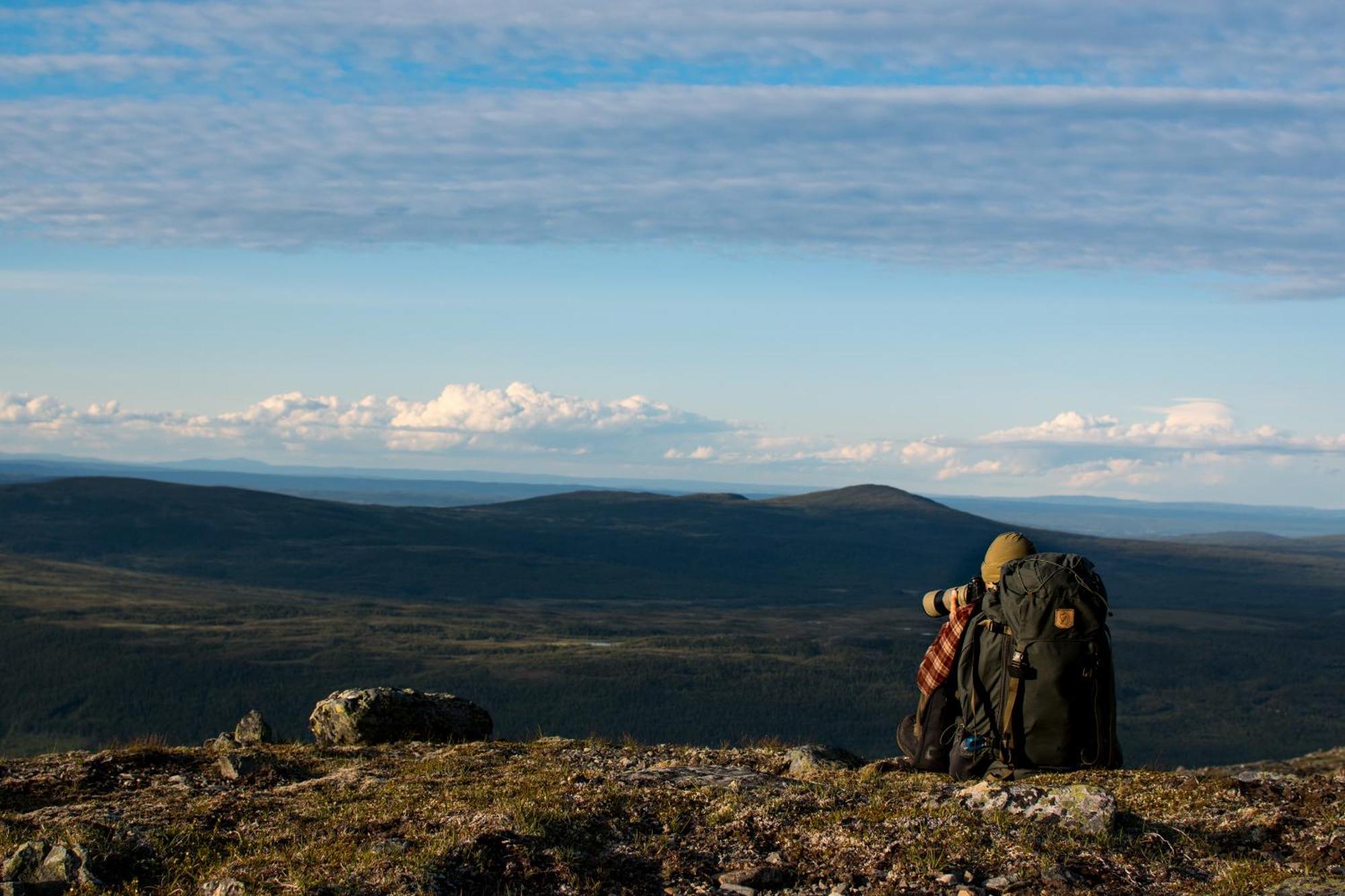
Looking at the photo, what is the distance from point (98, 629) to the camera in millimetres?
178125

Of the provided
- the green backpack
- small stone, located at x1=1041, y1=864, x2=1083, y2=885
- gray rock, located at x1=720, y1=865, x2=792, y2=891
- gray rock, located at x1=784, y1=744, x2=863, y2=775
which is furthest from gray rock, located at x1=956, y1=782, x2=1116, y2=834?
gray rock, located at x1=784, y1=744, x2=863, y2=775

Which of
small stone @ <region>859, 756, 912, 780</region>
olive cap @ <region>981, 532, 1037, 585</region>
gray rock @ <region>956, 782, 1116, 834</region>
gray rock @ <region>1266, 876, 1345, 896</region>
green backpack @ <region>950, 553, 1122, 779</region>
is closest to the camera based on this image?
gray rock @ <region>1266, 876, 1345, 896</region>

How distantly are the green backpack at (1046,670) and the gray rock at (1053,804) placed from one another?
370 millimetres

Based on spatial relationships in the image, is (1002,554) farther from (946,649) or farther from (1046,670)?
(1046,670)

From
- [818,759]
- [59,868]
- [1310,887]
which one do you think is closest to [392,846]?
[59,868]

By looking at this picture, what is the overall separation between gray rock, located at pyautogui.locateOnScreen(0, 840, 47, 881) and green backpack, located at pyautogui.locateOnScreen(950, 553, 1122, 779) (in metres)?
7.99

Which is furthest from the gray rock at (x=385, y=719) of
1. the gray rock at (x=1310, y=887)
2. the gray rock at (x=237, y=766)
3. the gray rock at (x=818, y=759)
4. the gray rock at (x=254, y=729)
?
the gray rock at (x=1310, y=887)

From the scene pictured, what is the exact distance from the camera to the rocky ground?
9.83 metres

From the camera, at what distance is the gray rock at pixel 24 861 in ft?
32.5

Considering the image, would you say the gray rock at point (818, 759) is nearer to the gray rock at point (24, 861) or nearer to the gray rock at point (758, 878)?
the gray rock at point (758, 878)

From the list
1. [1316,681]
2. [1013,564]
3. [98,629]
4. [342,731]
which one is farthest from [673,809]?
[1316,681]

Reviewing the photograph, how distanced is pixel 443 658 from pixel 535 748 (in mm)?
165847

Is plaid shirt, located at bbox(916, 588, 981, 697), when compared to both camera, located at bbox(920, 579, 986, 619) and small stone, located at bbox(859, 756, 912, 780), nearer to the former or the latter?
camera, located at bbox(920, 579, 986, 619)

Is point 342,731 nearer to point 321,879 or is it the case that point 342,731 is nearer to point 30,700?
point 321,879
